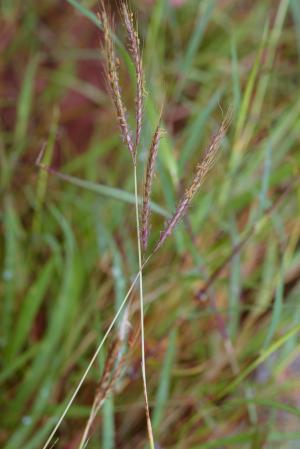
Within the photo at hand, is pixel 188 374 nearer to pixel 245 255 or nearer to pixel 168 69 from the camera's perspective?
pixel 245 255

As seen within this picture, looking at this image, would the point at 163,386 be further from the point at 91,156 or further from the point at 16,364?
the point at 91,156

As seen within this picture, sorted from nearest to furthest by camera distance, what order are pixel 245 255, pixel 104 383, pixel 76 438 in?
1. pixel 104 383
2. pixel 76 438
3. pixel 245 255

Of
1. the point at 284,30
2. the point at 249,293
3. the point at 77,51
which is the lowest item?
the point at 249,293

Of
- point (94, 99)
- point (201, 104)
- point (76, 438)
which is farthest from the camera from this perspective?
point (94, 99)

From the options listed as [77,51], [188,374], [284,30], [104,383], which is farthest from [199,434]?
[284,30]

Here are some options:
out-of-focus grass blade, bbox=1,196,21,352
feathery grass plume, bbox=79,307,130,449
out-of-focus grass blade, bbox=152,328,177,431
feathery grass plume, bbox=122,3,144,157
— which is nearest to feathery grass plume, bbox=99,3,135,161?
feathery grass plume, bbox=122,3,144,157

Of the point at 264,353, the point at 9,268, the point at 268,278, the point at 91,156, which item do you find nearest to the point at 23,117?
the point at 91,156

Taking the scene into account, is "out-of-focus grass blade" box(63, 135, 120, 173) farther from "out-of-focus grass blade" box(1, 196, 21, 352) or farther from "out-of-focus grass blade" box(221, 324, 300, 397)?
"out-of-focus grass blade" box(221, 324, 300, 397)

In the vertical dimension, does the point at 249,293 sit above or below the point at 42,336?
above
